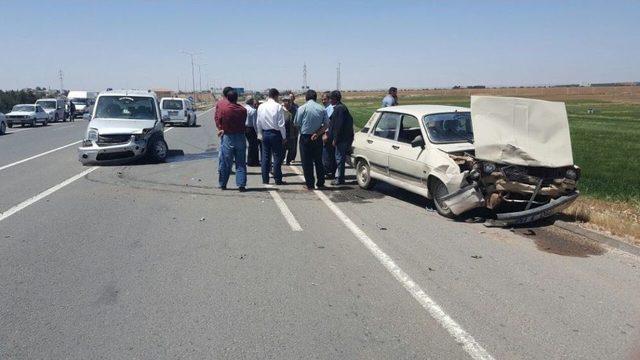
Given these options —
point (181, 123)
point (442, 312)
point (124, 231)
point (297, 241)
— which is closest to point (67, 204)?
point (124, 231)

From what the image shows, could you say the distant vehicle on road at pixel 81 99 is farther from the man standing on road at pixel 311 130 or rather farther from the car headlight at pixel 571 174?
the car headlight at pixel 571 174

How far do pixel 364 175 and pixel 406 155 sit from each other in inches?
66.7

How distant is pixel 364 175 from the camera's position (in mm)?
10680

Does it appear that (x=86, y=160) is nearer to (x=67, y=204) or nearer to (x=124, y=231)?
(x=67, y=204)

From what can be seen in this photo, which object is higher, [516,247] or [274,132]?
[274,132]

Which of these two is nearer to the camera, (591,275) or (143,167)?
(591,275)

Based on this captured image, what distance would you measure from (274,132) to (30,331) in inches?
273

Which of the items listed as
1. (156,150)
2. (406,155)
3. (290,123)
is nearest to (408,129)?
(406,155)

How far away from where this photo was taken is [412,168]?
8.91 meters

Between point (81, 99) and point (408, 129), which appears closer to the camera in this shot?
point (408, 129)

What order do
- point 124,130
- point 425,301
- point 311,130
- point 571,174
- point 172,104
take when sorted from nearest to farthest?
point 425,301 < point 571,174 < point 311,130 < point 124,130 < point 172,104

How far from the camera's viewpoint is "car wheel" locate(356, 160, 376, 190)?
1053 cm

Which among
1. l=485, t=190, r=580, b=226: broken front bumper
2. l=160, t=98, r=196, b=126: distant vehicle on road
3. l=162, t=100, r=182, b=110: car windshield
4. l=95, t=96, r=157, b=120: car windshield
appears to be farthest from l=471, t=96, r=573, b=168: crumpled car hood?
l=162, t=100, r=182, b=110: car windshield

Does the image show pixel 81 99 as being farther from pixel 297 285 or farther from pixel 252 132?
pixel 297 285
